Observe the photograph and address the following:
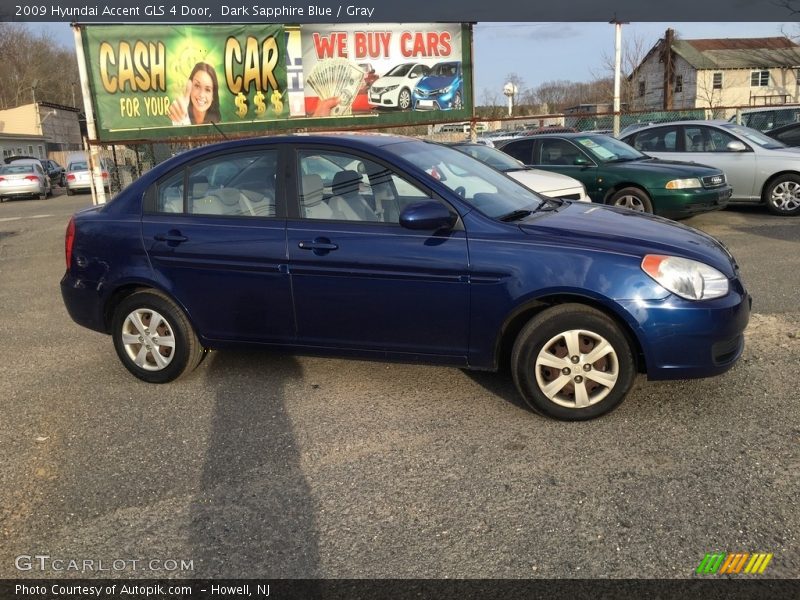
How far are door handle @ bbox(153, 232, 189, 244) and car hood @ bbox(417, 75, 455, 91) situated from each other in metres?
8.61

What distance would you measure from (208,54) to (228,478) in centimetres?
1024

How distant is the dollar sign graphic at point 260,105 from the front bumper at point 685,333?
9930 millimetres

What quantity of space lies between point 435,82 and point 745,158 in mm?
5340

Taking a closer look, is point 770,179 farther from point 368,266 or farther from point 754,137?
point 368,266

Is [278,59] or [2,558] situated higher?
[278,59]

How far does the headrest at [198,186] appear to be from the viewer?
4.84 meters

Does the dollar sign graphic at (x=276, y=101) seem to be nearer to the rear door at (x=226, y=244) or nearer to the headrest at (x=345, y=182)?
the rear door at (x=226, y=244)

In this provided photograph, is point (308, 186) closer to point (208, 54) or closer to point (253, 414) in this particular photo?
point (253, 414)

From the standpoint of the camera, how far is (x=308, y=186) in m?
4.58

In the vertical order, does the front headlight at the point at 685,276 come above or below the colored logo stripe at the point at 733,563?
above

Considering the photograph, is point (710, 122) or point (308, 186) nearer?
point (308, 186)

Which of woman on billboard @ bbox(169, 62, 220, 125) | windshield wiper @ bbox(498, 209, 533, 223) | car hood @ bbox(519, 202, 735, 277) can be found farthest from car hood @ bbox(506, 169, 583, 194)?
woman on billboard @ bbox(169, 62, 220, 125)

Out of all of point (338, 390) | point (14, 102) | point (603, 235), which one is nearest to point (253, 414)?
point (338, 390)

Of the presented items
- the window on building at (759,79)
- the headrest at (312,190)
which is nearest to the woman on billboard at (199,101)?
the headrest at (312,190)
